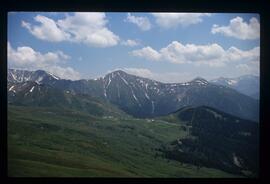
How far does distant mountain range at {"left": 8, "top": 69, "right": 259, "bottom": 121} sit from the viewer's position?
163 inches

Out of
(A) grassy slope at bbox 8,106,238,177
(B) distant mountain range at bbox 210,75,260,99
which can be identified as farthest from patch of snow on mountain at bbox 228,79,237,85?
(A) grassy slope at bbox 8,106,238,177

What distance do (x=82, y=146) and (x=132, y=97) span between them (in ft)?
2.85

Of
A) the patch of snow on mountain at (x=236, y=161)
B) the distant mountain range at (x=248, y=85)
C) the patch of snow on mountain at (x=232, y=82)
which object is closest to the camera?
the distant mountain range at (x=248, y=85)

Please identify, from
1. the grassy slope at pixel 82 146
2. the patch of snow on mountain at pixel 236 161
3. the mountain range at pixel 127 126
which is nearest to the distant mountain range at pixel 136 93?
the mountain range at pixel 127 126

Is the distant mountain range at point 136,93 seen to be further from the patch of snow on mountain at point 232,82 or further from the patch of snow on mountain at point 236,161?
the patch of snow on mountain at point 236,161

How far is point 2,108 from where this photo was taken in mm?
3838

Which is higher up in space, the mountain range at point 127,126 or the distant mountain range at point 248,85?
the distant mountain range at point 248,85

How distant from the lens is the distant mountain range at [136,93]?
413cm

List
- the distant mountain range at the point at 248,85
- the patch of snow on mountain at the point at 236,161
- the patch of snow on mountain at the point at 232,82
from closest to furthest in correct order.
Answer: the distant mountain range at the point at 248,85 < the patch of snow on mountain at the point at 236,161 < the patch of snow on mountain at the point at 232,82

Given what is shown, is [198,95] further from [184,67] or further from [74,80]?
[74,80]

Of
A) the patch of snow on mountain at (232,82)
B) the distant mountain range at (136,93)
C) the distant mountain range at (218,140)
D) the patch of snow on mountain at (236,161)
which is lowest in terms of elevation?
the patch of snow on mountain at (236,161)

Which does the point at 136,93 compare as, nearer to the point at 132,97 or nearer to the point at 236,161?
the point at 132,97

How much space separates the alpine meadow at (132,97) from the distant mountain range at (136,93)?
12mm
